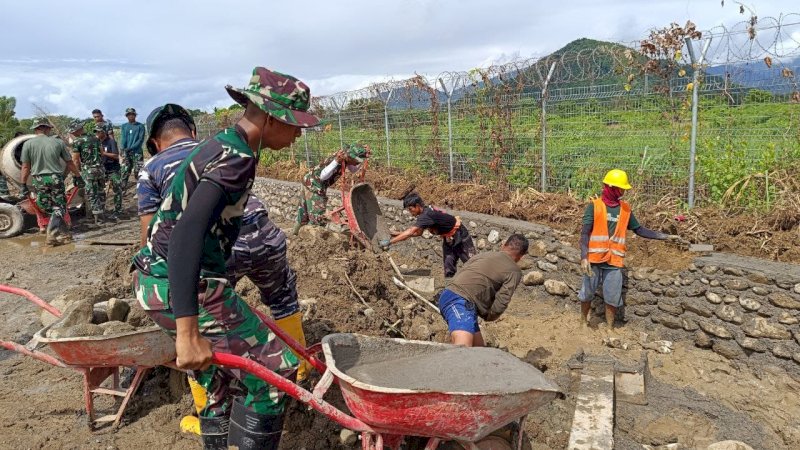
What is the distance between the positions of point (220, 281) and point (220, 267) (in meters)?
0.07

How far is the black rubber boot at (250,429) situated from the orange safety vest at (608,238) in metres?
3.71

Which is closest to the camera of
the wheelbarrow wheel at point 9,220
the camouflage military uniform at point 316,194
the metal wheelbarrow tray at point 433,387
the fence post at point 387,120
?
the metal wheelbarrow tray at point 433,387

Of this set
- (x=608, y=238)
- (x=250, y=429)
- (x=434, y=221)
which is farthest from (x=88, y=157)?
(x=250, y=429)

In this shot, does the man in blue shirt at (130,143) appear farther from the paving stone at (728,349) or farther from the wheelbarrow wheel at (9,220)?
the paving stone at (728,349)

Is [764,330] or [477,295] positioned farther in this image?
[764,330]

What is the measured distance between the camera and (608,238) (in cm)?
513

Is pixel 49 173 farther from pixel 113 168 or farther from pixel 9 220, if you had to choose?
pixel 113 168

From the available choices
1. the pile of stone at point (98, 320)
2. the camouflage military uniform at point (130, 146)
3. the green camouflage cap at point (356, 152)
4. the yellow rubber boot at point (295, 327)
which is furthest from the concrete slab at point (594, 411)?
the camouflage military uniform at point (130, 146)

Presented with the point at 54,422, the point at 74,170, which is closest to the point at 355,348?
the point at 54,422

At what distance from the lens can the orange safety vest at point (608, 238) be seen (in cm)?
511

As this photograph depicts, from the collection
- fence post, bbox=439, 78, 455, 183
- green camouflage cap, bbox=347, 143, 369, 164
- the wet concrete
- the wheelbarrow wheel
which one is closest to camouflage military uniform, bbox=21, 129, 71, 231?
the wheelbarrow wheel

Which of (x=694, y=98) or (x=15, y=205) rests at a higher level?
(x=694, y=98)

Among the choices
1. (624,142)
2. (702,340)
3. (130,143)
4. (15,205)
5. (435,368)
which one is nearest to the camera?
(435,368)

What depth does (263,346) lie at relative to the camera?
236 cm
